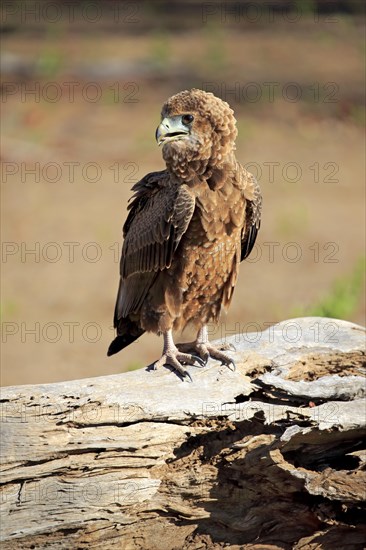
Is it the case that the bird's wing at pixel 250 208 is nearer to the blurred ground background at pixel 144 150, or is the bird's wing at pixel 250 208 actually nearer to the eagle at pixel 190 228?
the eagle at pixel 190 228

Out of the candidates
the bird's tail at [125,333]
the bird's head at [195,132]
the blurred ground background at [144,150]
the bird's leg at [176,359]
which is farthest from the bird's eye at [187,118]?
Result: the blurred ground background at [144,150]

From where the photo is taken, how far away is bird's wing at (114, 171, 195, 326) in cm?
560

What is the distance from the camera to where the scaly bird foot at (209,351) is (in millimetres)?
5473

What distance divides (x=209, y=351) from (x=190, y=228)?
30.4 inches

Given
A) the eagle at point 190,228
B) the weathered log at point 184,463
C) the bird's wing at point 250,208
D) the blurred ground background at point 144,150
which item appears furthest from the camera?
the blurred ground background at point 144,150

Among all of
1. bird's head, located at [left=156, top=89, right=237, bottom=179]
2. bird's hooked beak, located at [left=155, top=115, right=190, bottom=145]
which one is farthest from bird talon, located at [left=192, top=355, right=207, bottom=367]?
bird's hooked beak, located at [left=155, top=115, right=190, bottom=145]

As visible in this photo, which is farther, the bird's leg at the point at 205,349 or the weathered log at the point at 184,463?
the bird's leg at the point at 205,349

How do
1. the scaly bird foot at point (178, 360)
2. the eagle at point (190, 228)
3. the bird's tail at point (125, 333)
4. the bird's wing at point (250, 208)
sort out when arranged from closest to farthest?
the scaly bird foot at point (178, 360) < the eagle at point (190, 228) < the bird's wing at point (250, 208) < the bird's tail at point (125, 333)

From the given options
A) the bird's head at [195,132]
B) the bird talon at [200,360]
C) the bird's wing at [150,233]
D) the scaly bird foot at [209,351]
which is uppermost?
the bird's head at [195,132]

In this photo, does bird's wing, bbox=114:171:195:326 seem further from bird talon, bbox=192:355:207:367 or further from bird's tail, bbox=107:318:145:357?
bird talon, bbox=192:355:207:367

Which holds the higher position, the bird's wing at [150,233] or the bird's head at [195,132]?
the bird's head at [195,132]

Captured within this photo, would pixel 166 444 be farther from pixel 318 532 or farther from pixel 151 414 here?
pixel 318 532

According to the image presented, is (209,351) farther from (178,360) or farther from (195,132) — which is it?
(195,132)

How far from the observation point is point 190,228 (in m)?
5.68
